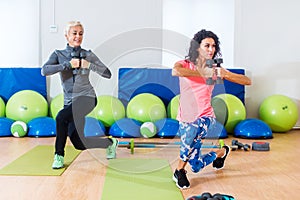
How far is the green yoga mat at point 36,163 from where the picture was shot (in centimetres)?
334

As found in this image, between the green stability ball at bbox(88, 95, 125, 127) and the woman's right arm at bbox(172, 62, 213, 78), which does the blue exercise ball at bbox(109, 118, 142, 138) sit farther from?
the woman's right arm at bbox(172, 62, 213, 78)

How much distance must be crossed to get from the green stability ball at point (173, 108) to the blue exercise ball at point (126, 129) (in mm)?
468

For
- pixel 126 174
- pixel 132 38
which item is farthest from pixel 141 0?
pixel 126 174

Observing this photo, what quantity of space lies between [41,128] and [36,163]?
1.70 m

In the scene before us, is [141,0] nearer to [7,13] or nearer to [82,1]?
[82,1]

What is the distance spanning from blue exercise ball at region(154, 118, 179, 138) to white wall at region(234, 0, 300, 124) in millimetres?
1598

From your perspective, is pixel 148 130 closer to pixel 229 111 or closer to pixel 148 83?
pixel 148 83

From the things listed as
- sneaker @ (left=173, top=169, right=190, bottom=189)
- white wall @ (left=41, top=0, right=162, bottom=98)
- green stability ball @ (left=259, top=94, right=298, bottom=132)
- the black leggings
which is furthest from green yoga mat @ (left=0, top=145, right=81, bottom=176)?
green stability ball @ (left=259, top=94, right=298, bottom=132)

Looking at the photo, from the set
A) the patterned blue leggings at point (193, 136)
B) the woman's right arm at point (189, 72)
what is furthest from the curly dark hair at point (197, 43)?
the patterned blue leggings at point (193, 136)

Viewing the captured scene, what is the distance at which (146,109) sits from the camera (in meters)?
5.45

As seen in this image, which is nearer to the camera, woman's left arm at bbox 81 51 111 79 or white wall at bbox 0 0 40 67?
woman's left arm at bbox 81 51 111 79

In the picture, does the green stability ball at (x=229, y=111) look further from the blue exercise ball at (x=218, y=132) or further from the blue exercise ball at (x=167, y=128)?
the blue exercise ball at (x=167, y=128)

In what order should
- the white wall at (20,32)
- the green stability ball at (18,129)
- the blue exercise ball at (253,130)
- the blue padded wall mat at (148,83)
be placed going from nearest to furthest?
the green stability ball at (18,129) < the blue exercise ball at (253,130) < the blue padded wall mat at (148,83) < the white wall at (20,32)

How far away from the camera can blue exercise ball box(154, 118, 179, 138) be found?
5.33 m
